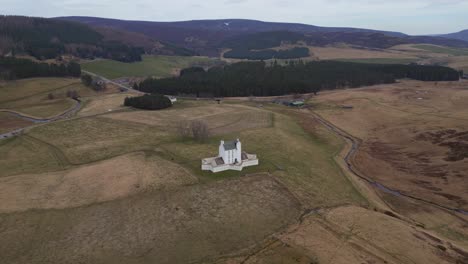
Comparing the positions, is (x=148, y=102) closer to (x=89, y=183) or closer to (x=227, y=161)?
(x=227, y=161)

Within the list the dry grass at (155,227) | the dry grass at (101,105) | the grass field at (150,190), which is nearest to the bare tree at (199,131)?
the grass field at (150,190)

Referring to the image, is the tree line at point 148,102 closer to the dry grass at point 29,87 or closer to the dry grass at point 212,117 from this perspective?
the dry grass at point 212,117

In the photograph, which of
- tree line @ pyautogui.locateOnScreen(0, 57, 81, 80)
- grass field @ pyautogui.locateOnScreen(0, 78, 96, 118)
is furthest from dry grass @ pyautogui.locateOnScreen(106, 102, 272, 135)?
tree line @ pyautogui.locateOnScreen(0, 57, 81, 80)

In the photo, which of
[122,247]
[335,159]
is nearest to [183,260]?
[122,247]

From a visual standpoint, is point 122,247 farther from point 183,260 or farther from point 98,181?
point 98,181

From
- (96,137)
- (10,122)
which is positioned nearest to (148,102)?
(96,137)

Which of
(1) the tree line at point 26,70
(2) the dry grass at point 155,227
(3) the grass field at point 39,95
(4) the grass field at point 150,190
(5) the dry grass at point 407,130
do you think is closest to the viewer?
(2) the dry grass at point 155,227
